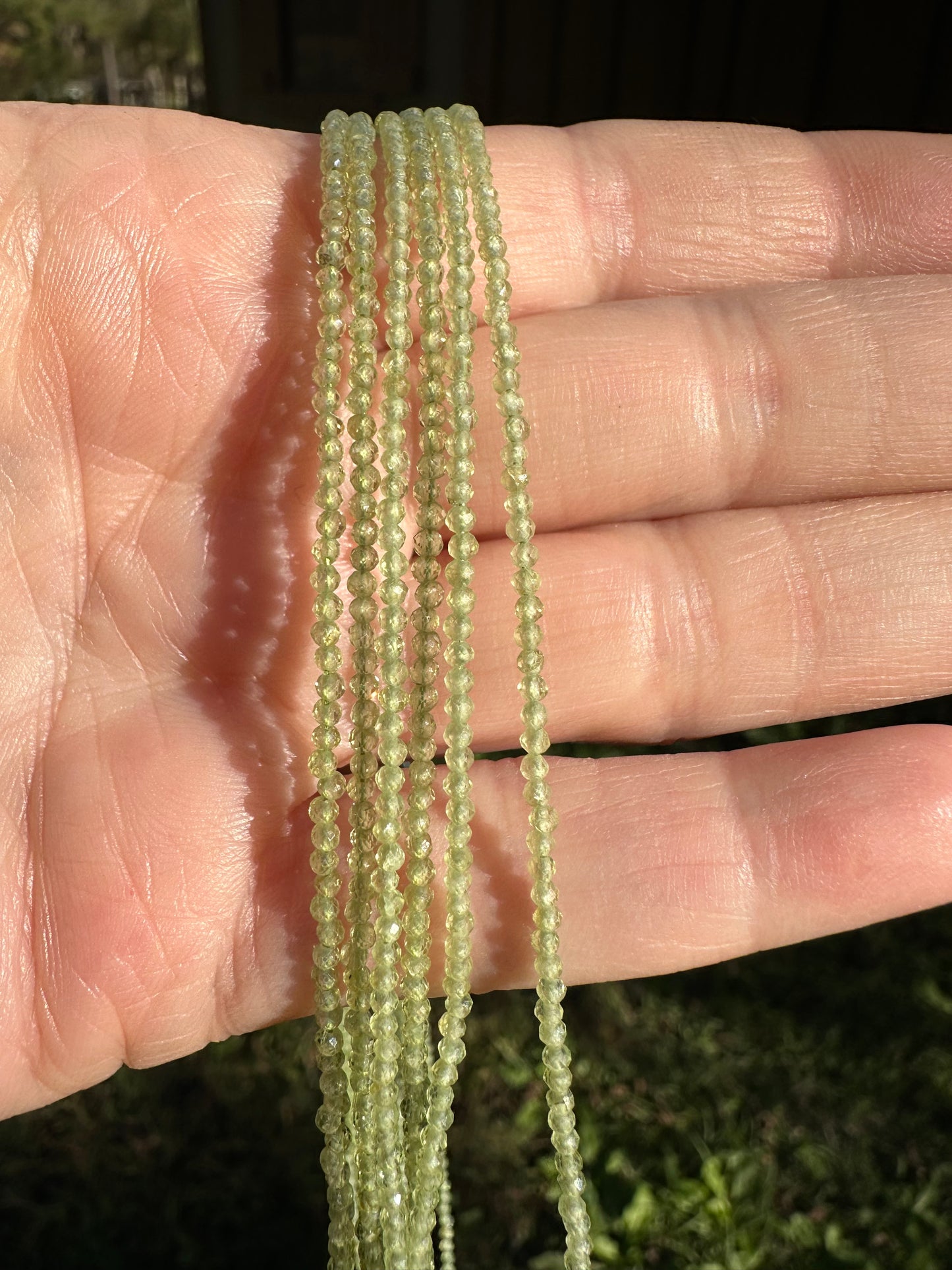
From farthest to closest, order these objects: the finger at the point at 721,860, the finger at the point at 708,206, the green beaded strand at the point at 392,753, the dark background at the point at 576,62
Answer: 1. the dark background at the point at 576,62
2. the finger at the point at 708,206
3. the finger at the point at 721,860
4. the green beaded strand at the point at 392,753

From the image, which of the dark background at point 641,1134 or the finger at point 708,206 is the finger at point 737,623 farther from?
the dark background at point 641,1134

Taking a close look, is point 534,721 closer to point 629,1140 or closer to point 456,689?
point 456,689

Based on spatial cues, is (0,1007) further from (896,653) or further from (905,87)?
(905,87)

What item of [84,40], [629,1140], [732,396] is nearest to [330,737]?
[732,396]

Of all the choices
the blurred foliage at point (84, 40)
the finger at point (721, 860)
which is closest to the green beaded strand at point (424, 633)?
the finger at point (721, 860)

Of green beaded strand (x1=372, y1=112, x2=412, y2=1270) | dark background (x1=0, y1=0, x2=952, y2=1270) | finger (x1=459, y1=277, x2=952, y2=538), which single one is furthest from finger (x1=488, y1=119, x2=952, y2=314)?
dark background (x1=0, y1=0, x2=952, y2=1270)
